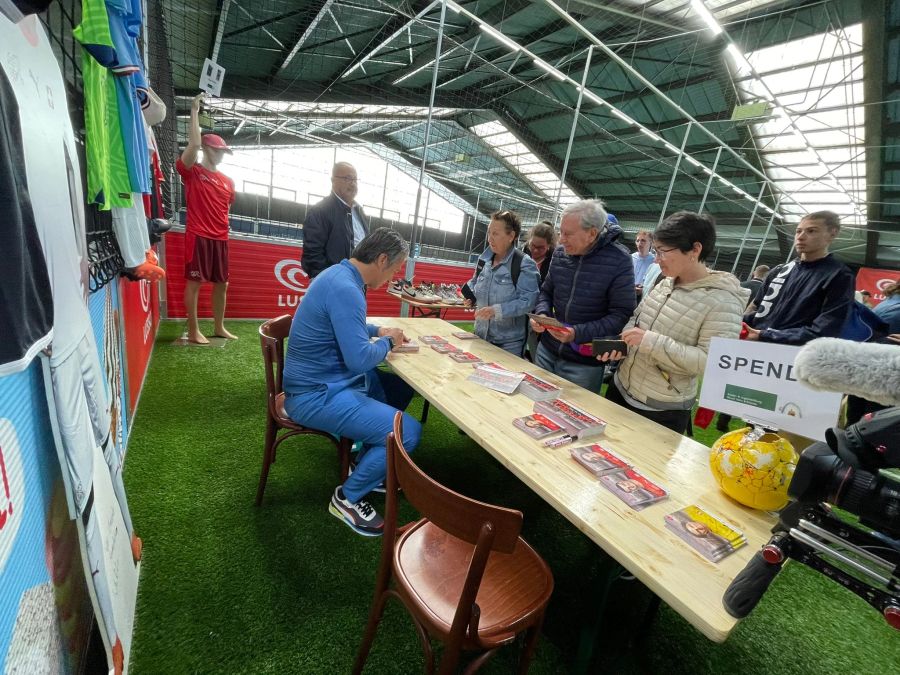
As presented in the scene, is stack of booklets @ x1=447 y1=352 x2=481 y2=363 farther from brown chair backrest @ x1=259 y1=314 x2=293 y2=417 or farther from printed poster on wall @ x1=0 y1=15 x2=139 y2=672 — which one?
printed poster on wall @ x1=0 y1=15 x2=139 y2=672

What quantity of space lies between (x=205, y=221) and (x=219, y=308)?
852 mm

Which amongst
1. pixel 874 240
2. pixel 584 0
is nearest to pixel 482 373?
pixel 584 0

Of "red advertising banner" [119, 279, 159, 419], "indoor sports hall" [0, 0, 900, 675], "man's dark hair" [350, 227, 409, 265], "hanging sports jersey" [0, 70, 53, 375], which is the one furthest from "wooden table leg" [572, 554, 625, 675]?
"red advertising banner" [119, 279, 159, 419]

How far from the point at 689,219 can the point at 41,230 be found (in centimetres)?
186

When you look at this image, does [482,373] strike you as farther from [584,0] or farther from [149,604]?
[584,0]

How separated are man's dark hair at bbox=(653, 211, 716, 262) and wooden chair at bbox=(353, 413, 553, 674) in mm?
1243

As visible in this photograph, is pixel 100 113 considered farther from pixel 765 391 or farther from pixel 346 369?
pixel 765 391

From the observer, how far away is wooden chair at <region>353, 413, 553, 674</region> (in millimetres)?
735

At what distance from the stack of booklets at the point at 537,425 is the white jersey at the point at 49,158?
1194mm

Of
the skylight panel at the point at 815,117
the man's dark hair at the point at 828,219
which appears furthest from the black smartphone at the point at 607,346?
the skylight panel at the point at 815,117

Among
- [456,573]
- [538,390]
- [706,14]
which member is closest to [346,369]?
[538,390]

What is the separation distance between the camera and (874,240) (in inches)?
513

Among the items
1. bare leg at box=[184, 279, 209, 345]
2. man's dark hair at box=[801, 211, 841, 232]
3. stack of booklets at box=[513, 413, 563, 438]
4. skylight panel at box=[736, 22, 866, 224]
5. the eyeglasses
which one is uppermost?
skylight panel at box=[736, 22, 866, 224]

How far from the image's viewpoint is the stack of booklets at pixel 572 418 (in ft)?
4.22
